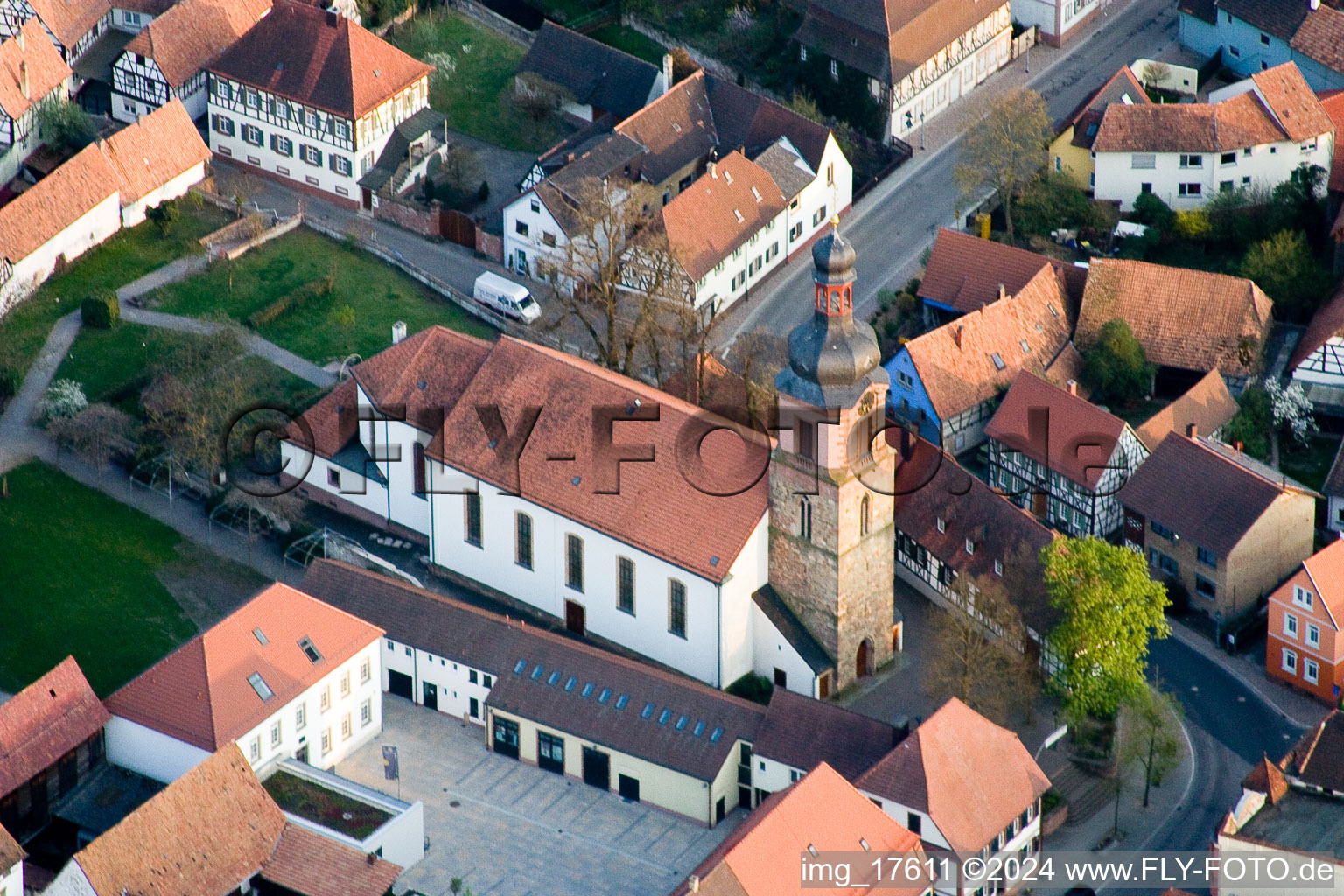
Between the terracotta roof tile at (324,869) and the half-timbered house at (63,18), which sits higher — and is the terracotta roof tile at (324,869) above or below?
below

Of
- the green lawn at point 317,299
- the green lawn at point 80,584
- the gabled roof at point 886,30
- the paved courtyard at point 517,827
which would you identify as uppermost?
the gabled roof at point 886,30

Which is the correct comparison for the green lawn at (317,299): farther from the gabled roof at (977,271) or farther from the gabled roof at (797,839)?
the gabled roof at (797,839)

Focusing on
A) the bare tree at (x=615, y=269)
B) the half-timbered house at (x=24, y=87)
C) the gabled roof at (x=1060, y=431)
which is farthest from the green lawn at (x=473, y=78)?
the gabled roof at (x=1060, y=431)

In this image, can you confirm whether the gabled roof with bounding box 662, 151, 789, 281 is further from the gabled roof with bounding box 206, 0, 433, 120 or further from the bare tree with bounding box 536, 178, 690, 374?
the gabled roof with bounding box 206, 0, 433, 120

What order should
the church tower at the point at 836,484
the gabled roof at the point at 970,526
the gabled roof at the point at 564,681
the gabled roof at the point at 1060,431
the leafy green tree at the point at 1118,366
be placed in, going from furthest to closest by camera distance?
the leafy green tree at the point at 1118,366, the gabled roof at the point at 1060,431, the gabled roof at the point at 970,526, the gabled roof at the point at 564,681, the church tower at the point at 836,484

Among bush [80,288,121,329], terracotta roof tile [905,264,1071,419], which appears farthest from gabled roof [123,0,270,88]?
terracotta roof tile [905,264,1071,419]

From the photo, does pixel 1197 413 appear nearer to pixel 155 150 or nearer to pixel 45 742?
pixel 45 742
